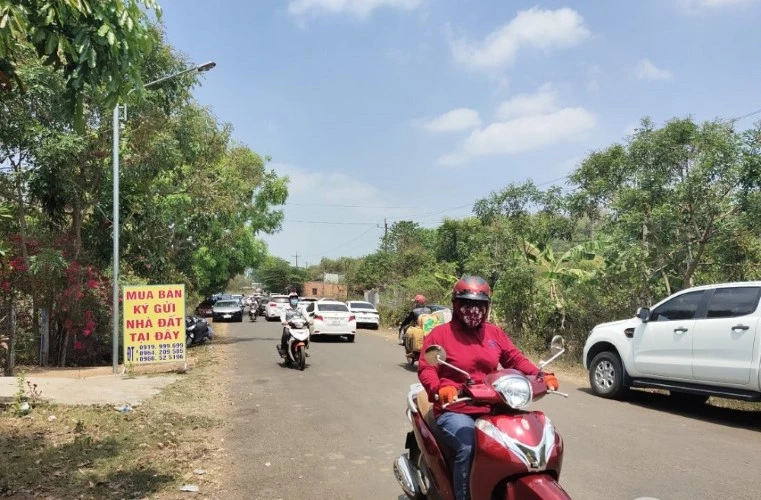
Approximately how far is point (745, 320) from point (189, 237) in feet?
53.3

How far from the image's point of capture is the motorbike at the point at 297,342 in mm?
13577

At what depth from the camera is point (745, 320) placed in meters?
7.71

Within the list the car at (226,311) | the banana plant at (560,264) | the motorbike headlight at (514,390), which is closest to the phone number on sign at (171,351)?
the banana plant at (560,264)

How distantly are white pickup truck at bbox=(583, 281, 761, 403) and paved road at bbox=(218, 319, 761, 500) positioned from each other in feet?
1.56

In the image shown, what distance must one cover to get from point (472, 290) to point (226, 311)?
3397 centimetres

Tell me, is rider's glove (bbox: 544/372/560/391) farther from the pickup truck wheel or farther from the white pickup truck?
the pickup truck wheel

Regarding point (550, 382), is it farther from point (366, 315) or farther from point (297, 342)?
point (366, 315)

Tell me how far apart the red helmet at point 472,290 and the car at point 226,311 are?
33726mm

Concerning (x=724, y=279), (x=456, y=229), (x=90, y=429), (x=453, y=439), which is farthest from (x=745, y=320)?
(x=456, y=229)

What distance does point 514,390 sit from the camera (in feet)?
11.0

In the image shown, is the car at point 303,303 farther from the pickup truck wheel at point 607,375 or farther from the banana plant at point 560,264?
the pickup truck wheel at point 607,375

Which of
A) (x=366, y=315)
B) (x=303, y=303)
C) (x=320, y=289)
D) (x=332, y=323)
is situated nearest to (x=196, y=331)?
(x=303, y=303)

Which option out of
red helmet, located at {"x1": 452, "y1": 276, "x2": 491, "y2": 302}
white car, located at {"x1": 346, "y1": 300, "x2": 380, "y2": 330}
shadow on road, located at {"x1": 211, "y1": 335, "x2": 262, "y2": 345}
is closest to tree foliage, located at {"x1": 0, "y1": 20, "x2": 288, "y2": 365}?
shadow on road, located at {"x1": 211, "y1": 335, "x2": 262, "y2": 345}

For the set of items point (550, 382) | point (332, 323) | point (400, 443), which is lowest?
point (400, 443)
